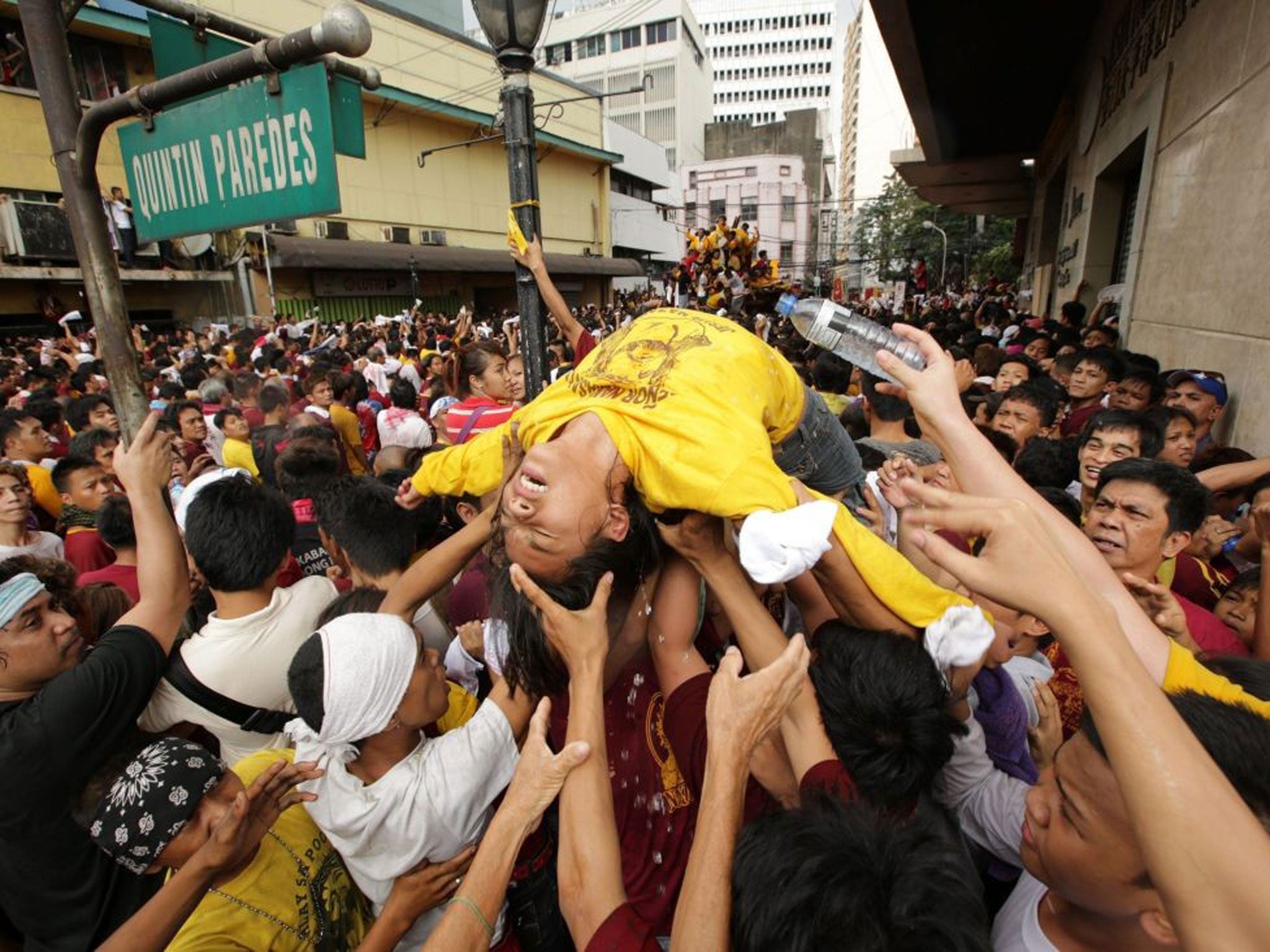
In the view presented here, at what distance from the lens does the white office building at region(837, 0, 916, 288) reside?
55594mm

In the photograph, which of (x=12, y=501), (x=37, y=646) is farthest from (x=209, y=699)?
(x=12, y=501)

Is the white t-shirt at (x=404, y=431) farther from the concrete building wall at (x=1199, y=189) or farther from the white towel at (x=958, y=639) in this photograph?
the concrete building wall at (x=1199, y=189)

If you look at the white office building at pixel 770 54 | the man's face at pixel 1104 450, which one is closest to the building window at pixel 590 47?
the white office building at pixel 770 54

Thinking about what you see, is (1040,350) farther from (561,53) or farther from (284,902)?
(561,53)

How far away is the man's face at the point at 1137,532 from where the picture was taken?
8.48ft

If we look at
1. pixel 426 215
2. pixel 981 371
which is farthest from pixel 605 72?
pixel 981 371

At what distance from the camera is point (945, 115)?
14922 millimetres

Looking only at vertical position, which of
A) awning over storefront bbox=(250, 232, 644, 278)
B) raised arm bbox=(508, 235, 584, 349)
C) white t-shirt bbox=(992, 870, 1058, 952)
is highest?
awning over storefront bbox=(250, 232, 644, 278)

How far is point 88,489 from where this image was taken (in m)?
4.04

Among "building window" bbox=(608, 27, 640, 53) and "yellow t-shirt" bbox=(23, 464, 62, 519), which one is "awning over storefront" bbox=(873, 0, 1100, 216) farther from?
"building window" bbox=(608, 27, 640, 53)

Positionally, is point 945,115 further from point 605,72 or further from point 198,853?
point 605,72

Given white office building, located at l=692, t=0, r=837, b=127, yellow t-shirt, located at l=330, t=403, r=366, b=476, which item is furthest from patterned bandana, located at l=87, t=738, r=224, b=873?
white office building, located at l=692, t=0, r=837, b=127

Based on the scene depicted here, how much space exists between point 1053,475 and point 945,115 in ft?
47.4

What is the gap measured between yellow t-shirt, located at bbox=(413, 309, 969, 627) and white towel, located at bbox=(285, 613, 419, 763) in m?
0.84
